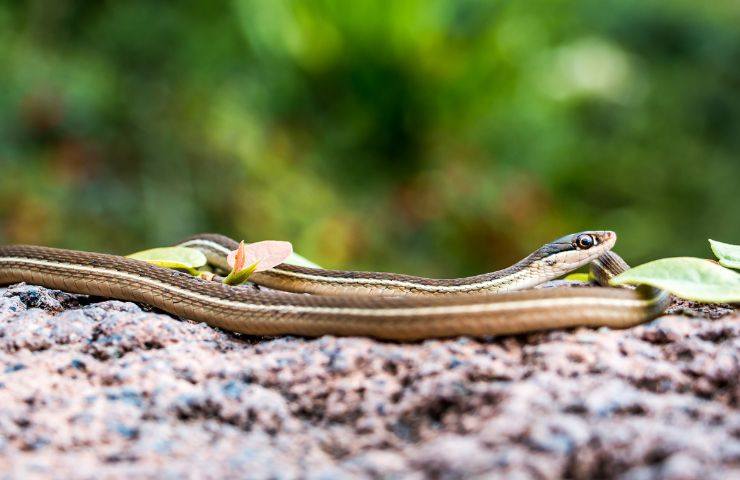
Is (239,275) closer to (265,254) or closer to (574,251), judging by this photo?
(265,254)

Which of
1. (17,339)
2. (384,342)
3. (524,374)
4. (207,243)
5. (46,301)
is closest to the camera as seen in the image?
(524,374)

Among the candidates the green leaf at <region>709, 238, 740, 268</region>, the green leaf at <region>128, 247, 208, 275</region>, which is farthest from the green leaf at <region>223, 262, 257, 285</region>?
the green leaf at <region>709, 238, 740, 268</region>

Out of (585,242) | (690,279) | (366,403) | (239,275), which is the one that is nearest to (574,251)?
(585,242)

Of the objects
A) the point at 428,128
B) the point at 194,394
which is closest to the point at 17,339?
the point at 194,394

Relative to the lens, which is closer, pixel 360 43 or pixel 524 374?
pixel 524 374

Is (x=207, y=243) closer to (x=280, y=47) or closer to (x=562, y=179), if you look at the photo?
(x=280, y=47)

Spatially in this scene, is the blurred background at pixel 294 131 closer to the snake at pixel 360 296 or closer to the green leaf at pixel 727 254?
the snake at pixel 360 296

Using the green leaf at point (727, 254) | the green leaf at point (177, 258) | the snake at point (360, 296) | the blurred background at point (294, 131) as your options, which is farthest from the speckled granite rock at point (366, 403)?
the blurred background at point (294, 131)
